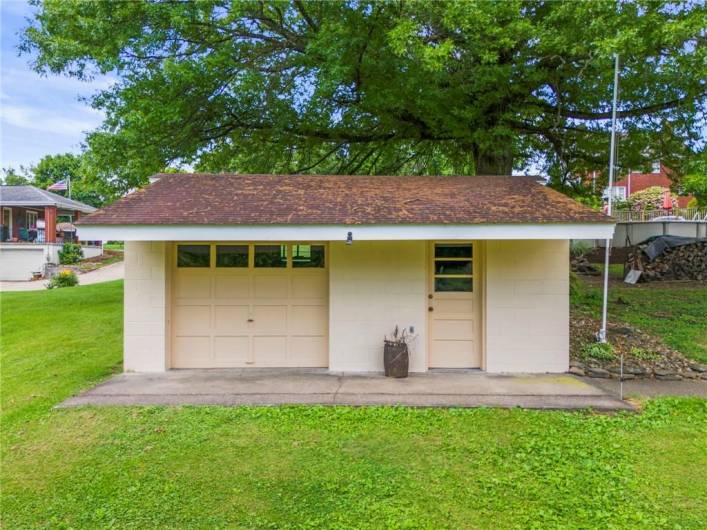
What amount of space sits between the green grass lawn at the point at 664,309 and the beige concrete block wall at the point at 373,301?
503 cm

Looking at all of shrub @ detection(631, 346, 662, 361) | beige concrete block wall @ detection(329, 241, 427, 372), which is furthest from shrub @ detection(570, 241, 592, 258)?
beige concrete block wall @ detection(329, 241, 427, 372)

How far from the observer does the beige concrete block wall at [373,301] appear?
22.7 ft

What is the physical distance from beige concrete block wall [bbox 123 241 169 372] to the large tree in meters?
4.22

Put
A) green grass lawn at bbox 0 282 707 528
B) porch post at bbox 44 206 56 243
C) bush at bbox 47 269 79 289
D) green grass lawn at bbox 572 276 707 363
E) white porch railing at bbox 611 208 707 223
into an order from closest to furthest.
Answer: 1. green grass lawn at bbox 0 282 707 528
2. green grass lawn at bbox 572 276 707 363
3. bush at bbox 47 269 79 289
4. white porch railing at bbox 611 208 707 223
5. porch post at bbox 44 206 56 243

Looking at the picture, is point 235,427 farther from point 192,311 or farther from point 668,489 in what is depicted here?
point 668,489

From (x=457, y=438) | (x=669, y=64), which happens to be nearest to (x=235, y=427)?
(x=457, y=438)

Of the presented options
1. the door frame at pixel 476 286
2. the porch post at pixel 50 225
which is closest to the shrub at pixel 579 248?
the door frame at pixel 476 286

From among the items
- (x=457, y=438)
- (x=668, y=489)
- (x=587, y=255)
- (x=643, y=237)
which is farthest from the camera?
(x=587, y=255)

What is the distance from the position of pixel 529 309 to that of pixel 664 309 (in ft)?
20.2

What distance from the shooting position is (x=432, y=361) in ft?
23.3

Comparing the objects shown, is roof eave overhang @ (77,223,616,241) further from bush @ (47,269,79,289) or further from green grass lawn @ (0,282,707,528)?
bush @ (47,269,79,289)

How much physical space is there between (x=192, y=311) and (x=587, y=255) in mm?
18369

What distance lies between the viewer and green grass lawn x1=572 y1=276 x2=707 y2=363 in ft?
26.9

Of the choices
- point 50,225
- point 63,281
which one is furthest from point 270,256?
point 50,225
